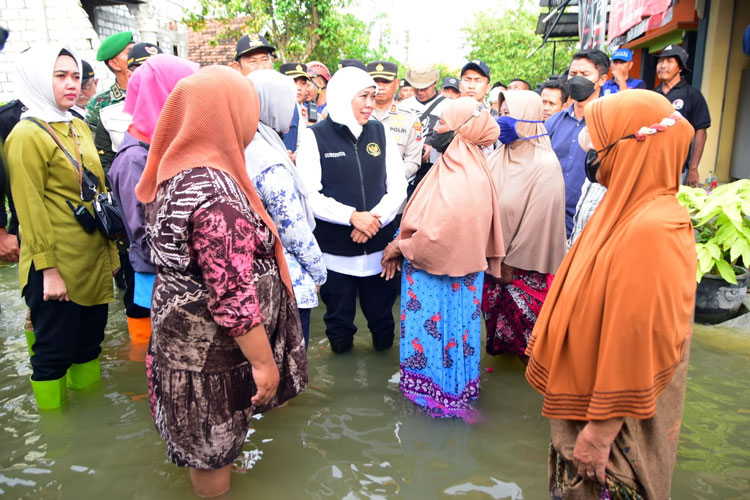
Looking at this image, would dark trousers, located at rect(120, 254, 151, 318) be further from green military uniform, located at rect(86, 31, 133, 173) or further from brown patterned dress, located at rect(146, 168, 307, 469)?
brown patterned dress, located at rect(146, 168, 307, 469)

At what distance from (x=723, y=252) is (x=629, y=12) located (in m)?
4.97

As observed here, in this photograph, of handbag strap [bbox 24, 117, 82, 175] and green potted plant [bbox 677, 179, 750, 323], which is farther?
green potted plant [bbox 677, 179, 750, 323]

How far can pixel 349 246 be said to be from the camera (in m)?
3.56

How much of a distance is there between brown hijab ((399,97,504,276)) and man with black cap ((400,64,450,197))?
1.75 meters

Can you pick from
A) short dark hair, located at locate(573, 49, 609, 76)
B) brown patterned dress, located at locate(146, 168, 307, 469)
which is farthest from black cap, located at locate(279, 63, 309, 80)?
brown patterned dress, located at locate(146, 168, 307, 469)

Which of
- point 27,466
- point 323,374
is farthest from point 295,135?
point 27,466

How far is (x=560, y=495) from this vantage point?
1.84 metres

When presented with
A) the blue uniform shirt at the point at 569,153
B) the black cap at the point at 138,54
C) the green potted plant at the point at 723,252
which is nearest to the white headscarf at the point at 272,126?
the black cap at the point at 138,54

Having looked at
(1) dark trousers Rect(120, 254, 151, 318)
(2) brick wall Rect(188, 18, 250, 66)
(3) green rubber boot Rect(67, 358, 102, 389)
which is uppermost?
(2) brick wall Rect(188, 18, 250, 66)

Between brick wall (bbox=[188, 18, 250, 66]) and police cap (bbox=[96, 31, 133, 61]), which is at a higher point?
brick wall (bbox=[188, 18, 250, 66])

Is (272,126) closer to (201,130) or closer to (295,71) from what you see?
(201,130)

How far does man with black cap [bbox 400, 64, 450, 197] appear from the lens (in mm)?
4941

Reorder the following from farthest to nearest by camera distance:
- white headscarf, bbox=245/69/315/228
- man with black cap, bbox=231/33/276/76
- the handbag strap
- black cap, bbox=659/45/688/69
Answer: man with black cap, bbox=231/33/276/76
black cap, bbox=659/45/688/69
the handbag strap
white headscarf, bbox=245/69/315/228

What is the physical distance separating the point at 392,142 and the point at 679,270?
2.43 meters
